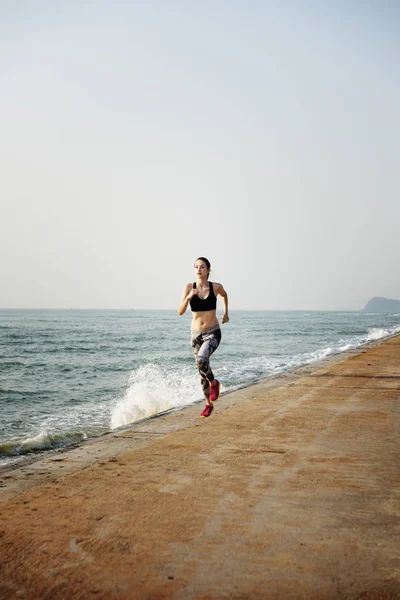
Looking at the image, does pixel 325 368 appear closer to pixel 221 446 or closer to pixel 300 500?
pixel 221 446

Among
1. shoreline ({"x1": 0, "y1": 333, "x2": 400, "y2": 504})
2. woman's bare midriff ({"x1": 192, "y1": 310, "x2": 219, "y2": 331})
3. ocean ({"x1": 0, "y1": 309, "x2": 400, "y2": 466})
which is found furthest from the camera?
ocean ({"x1": 0, "y1": 309, "x2": 400, "y2": 466})

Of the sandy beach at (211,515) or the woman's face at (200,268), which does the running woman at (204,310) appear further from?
the sandy beach at (211,515)

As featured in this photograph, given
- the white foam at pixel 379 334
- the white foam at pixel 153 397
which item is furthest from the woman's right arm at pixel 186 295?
the white foam at pixel 379 334

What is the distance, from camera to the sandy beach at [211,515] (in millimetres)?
2525

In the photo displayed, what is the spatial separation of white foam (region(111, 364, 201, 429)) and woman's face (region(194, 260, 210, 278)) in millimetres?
3551

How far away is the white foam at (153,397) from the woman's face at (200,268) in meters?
3.55

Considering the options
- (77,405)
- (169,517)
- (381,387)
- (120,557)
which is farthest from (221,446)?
(77,405)

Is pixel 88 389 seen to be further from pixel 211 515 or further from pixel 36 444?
pixel 211 515

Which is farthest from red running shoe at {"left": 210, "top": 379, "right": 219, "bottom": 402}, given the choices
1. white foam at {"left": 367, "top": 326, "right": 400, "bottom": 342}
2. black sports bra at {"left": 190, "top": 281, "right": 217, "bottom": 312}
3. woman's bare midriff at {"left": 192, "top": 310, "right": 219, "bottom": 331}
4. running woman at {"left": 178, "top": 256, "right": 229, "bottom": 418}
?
white foam at {"left": 367, "top": 326, "right": 400, "bottom": 342}

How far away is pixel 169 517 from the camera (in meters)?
3.36

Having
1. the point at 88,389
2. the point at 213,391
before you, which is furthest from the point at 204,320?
the point at 88,389

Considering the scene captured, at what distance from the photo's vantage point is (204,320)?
21.5 ft

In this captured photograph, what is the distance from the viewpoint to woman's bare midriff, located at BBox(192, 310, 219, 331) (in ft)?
21.4

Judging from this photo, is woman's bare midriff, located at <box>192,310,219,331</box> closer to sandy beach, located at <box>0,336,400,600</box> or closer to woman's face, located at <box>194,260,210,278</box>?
woman's face, located at <box>194,260,210,278</box>
